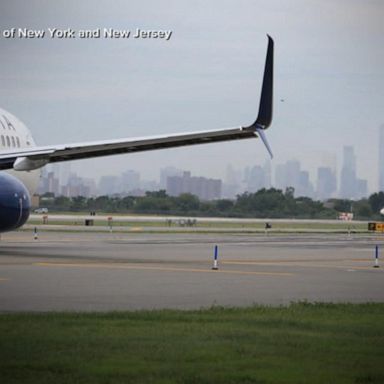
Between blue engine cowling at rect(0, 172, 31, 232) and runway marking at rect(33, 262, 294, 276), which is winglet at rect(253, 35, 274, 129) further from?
blue engine cowling at rect(0, 172, 31, 232)

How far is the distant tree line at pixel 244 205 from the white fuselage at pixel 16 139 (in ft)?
366

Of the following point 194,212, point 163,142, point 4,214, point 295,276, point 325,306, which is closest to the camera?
point 325,306

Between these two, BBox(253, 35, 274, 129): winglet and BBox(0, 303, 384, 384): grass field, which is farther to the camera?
BBox(253, 35, 274, 129): winglet

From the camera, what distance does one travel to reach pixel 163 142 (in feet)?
144

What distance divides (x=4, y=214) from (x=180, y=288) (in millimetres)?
12371

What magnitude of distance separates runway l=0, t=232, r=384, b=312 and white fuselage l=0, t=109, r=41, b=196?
3000 millimetres

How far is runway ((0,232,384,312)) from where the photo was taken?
25.7m

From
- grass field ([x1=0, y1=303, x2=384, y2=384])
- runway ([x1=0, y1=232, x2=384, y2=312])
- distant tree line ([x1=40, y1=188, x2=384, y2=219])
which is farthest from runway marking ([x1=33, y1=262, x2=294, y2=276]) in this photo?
distant tree line ([x1=40, y1=188, x2=384, y2=219])

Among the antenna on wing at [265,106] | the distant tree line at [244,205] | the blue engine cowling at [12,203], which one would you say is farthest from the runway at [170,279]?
the distant tree line at [244,205]

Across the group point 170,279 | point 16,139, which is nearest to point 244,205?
point 16,139

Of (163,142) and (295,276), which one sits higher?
(163,142)

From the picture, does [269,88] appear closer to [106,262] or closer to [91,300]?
[106,262]

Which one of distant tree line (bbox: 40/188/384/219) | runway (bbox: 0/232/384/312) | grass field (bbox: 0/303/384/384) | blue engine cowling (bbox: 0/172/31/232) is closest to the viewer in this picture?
grass field (bbox: 0/303/384/384)

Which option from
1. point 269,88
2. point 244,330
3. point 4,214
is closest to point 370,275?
point 269,88
